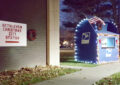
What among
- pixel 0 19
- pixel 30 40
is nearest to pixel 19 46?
pixel 30 40

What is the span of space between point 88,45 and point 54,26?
367 centimetres

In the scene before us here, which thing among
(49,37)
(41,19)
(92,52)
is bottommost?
(92,52)

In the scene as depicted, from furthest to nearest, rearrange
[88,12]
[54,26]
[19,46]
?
[88,12] → [54,26] → [19,46]

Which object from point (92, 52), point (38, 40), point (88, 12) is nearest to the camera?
point (38, 40)

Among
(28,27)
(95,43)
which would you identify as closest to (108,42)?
(95,43)

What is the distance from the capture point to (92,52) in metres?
16.1

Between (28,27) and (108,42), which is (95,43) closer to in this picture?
(108,42)

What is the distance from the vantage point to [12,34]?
456 inches

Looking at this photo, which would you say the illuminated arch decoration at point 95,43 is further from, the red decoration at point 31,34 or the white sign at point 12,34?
the white sign at point 12,34

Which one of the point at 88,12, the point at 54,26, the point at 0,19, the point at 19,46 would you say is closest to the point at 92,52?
the point at 54,26

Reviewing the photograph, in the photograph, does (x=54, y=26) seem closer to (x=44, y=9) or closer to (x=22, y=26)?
(x=44, y=9)

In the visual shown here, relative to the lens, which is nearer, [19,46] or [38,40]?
[19,46]

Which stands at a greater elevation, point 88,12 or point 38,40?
point 88,12

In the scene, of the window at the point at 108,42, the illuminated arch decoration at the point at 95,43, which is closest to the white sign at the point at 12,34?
the illuminated arch decoration at the point at 95,43
